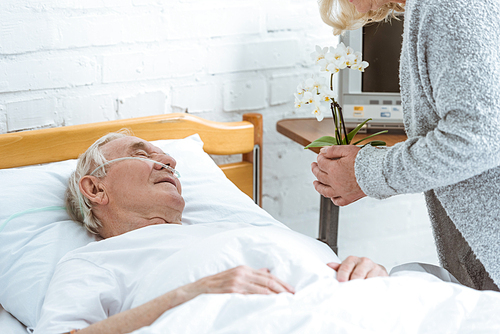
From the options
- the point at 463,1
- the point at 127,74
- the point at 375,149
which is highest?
the point at 463,1

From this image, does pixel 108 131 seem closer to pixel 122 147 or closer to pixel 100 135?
pixel 100 135

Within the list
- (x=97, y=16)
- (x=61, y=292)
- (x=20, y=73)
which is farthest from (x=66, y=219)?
(x=97, y=16)

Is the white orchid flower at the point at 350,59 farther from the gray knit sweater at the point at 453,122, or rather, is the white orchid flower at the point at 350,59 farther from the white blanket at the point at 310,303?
the white blanket at the point at 310,303

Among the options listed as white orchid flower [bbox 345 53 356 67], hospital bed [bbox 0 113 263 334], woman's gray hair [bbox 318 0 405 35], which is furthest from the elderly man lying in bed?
woman's gray hair [bbox 318 0 405 35]

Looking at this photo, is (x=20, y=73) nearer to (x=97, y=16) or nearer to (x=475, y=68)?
(x=97, y=16)

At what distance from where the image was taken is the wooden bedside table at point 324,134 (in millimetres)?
1655

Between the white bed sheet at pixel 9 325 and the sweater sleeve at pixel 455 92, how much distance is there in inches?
34.3

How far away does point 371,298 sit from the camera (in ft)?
2.83

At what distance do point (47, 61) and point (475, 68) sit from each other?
4.00 ft

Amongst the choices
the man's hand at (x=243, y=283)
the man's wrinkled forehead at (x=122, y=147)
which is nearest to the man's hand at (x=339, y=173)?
the man's hand at (x=243, y=283)

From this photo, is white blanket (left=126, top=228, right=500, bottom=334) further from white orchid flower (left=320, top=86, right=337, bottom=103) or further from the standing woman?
white orchid flower (left=320, top=86, right=337, bottom=103)

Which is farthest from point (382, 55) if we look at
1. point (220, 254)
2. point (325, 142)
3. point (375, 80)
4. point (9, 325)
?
point (9, 325)

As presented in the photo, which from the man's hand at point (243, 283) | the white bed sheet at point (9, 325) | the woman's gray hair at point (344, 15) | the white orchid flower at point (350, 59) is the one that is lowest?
the white bed sheet at point (9, 325)

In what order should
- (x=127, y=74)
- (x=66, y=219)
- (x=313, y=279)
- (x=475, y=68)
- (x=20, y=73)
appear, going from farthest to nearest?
(x=127, y=74), (x=20, y=73), (x=66, y=219), (x=313, y=279), (x=475, y=68)
